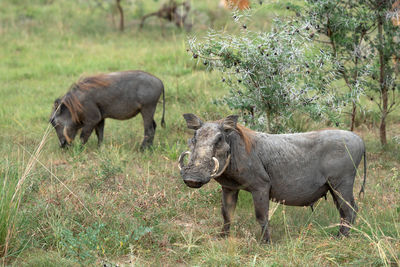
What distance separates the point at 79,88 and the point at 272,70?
2.82 m

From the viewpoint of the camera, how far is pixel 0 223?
13.0ft

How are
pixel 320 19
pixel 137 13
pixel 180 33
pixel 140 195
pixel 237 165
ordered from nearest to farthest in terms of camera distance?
pixel 237 165 < pixel 140 195 < pixel 320 19 < pixel 180 33 < pixel 137 13

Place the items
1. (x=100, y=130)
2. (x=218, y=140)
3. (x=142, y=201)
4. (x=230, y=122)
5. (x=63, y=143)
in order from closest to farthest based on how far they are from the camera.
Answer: (x=218, y=140)
(x=230, y=122)
(x=142, y=201)
(x=63, y=143)
(x=100, y=130)

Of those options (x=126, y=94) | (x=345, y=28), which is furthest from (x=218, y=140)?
(x=126, y=94)

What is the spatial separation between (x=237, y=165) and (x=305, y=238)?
785 mm

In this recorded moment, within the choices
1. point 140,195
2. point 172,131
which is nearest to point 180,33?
point 172,131

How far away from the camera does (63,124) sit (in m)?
7.09

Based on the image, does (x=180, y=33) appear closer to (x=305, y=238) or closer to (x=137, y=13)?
(x=137, y=13)

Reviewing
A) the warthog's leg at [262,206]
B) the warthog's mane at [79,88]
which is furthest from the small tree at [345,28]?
the warthog's mane at [79,88]

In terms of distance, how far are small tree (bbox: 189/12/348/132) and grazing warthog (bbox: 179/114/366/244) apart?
3.47 feet

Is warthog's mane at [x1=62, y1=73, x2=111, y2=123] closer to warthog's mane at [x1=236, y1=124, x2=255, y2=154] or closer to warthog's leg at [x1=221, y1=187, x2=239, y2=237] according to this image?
warthog's leg at [x1=221, y1=187, x2=239, y2=237]

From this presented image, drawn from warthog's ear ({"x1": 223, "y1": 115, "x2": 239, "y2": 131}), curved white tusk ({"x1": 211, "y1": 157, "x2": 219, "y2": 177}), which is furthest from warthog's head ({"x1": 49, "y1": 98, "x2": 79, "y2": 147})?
curved white tusk ({"x1": 211, "y1": 157, "x2": 219, "y2": 177})

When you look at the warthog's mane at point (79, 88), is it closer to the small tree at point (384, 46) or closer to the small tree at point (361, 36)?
the small tree at point (361, 36)

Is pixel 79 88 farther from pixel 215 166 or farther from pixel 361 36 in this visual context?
pixel 215 166
